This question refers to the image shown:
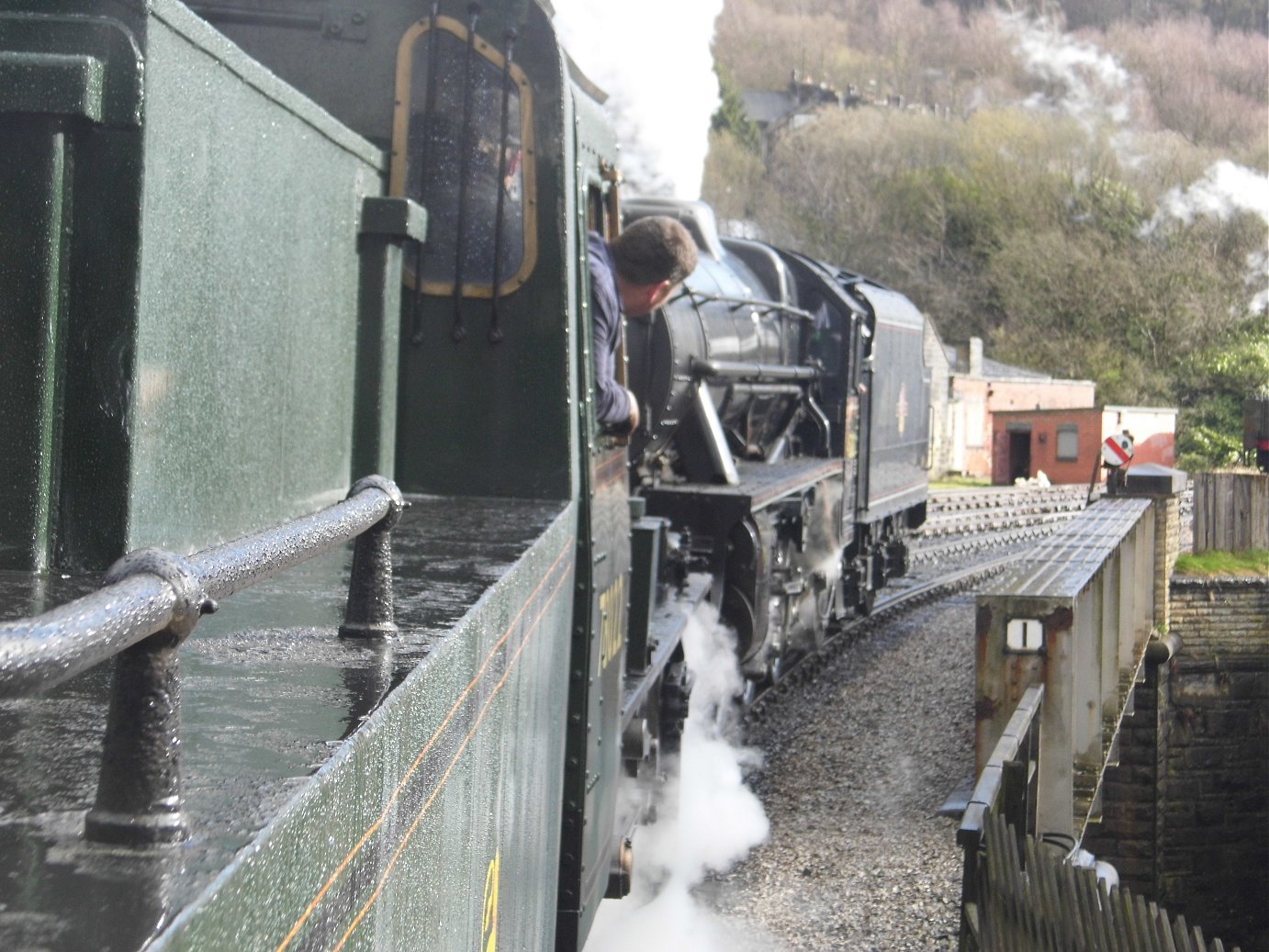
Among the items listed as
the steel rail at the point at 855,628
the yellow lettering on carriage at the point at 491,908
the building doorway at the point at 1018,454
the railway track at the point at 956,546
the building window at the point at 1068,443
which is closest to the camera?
the yellow lettering on carriage at the point at 491,908

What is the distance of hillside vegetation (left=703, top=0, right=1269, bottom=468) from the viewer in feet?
151

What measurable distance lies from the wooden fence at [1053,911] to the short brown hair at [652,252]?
1.91 metres

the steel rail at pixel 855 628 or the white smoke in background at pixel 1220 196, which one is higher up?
the white smoke in background at pixel 1220 196

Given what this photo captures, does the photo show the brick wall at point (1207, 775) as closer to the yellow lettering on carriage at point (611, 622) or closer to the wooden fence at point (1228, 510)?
the wooden fence at point (1228, 510)

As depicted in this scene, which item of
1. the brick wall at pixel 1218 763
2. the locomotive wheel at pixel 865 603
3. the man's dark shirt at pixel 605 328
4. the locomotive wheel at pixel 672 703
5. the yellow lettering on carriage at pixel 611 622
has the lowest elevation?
the brick wall at pixel 1218 763

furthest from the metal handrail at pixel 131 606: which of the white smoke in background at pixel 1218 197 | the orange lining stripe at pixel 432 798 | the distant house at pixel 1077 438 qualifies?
the white smoke in background at pixel 1218 197

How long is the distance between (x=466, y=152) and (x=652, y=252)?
3.74 ft

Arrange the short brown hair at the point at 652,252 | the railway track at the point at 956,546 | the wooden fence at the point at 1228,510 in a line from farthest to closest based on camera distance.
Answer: the wooden fence at the point at 1228,510 < the railway track at the point at 956,546 < the short brown hair at the point at 652,252

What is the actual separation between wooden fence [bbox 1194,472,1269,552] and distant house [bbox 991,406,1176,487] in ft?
53.3

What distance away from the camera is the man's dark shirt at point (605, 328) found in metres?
4.20

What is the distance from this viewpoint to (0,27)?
88.3 inches

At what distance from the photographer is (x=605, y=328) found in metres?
4.32

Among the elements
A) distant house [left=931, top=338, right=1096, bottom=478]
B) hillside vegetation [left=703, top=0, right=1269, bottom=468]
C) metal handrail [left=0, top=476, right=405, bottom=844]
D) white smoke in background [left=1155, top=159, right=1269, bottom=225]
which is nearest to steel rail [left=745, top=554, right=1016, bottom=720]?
metal handrail [left=0, top=476, right=405, bottom=844]

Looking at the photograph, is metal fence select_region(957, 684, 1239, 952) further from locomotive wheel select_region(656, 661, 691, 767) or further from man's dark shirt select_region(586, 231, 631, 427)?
locomotive wheel select_region(656, 661, 691, 767)
